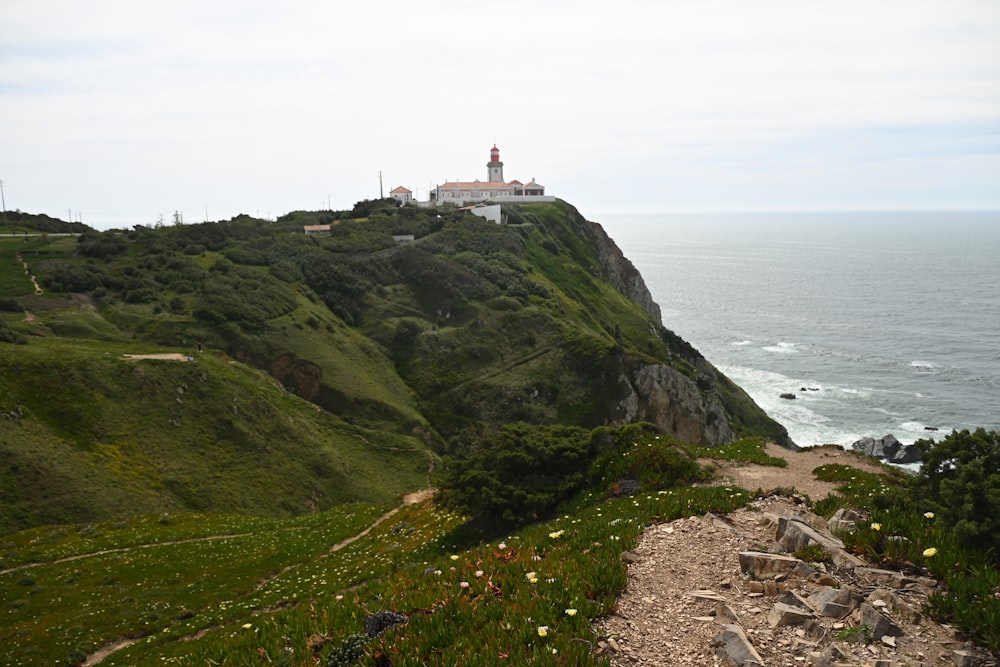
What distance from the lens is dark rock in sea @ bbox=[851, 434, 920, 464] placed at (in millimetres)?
65188

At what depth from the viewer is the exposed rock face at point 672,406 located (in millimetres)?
70688

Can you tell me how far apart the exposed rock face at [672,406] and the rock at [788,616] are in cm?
6054

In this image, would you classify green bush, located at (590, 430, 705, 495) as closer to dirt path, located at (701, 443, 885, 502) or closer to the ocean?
dirt path, located at (701, 443, 885, 502)

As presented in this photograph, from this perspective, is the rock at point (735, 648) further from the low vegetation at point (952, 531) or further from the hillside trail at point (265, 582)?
the hillside trail at point (265, 582)

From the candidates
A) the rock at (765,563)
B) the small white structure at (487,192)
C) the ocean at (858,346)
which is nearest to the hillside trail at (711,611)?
the rock at (765,563)

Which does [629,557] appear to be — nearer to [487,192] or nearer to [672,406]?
[672,406]

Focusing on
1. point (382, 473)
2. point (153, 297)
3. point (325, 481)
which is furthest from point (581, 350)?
point (153, 297)

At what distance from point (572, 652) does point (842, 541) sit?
249 inches

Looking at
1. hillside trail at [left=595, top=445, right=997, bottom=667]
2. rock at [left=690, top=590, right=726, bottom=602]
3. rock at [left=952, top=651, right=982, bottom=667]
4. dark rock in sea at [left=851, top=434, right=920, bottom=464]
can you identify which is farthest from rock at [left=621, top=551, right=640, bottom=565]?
dark rock in sea at [left=851, top=434, right=920, bottom=464]

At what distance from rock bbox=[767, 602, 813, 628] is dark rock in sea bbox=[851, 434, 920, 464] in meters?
65.6

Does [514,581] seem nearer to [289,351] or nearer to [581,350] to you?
[289,351]

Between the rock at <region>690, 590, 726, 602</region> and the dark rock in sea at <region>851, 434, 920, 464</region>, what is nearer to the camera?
the rock at <region>690, 590, 726, 602</region>

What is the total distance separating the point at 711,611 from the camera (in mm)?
10008

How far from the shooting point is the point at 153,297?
67500mm
